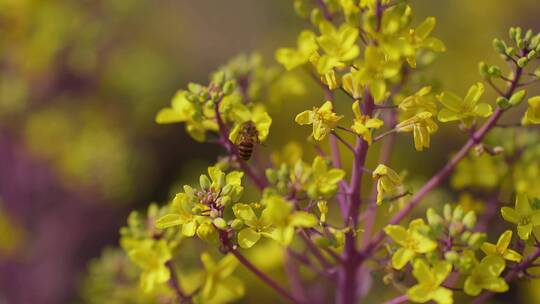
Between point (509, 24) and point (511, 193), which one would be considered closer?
point (511, 193)

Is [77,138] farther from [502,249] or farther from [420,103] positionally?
[502,249]

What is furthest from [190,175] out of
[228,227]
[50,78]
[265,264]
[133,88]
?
[228,227]

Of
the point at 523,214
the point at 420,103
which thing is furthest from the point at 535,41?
the point at 523,214

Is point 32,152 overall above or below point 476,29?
above

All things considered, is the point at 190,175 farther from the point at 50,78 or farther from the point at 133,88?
the point at 50,78

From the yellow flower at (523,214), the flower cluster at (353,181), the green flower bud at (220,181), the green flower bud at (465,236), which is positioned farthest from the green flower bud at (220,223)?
the yellow flower at (523,214)

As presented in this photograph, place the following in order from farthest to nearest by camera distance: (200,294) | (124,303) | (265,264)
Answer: (265,264), (124,303), (200,294)
